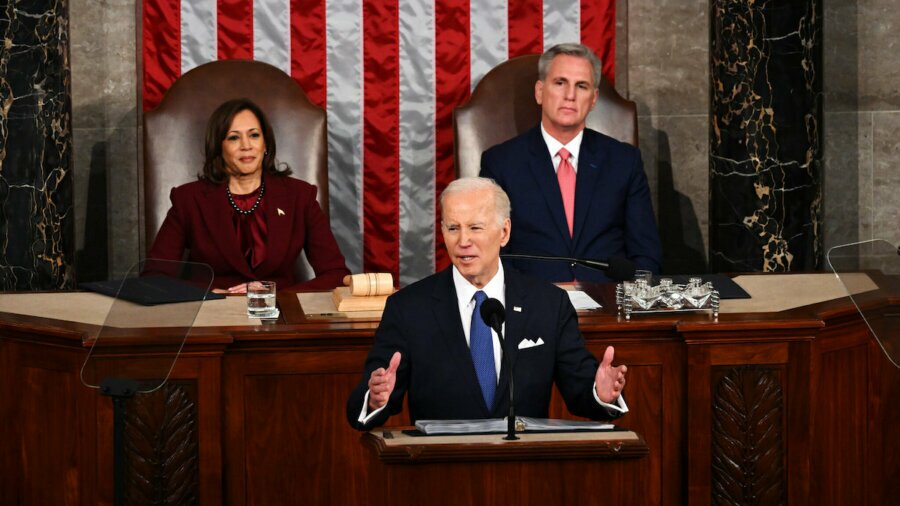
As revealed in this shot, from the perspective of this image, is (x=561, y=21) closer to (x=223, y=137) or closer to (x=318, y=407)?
(x=223, y=137)

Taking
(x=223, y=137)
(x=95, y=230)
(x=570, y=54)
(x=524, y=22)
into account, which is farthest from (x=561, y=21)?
(x=95, y=230)

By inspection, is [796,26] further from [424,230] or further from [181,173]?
[181,173]

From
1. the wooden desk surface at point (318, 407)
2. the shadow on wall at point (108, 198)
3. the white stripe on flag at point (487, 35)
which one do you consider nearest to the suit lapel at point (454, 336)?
the wooden desk surface at point (318, 407)

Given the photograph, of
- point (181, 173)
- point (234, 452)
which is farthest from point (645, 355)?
point (181, 173)

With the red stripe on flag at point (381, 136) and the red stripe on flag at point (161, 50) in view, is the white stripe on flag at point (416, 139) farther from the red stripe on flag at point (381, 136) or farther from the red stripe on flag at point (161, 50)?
the red stripe on flag at point (161, 50)

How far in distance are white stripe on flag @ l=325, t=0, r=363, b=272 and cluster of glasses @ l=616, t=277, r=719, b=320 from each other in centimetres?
263

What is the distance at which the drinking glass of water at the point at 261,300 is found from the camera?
3.97 m

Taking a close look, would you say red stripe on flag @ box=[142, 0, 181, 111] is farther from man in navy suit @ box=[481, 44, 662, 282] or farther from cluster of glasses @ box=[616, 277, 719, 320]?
cluster of glasses @ box=[616, 277, 719, 320]

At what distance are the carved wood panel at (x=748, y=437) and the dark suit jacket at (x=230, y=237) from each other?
194cm

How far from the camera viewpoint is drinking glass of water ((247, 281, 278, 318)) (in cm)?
397

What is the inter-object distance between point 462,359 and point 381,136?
129 inches

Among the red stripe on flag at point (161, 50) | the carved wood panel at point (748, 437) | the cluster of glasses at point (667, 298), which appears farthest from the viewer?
the red stripe on flag at point (161, 50)

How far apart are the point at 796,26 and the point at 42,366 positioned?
3.74m

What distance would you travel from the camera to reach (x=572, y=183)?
541cm
